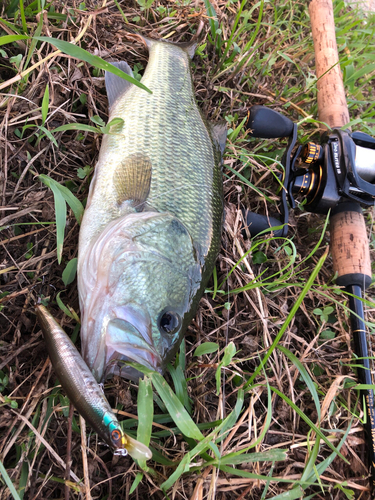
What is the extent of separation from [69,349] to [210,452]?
37.7 inches

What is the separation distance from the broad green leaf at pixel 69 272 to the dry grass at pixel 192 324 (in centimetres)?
11

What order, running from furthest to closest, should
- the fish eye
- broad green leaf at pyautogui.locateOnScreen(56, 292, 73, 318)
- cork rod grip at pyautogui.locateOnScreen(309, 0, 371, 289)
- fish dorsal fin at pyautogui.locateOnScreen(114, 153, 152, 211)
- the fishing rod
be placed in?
cork rod grip at pyautogui.locateOnScreen(309, 0, 371, 289), the fishing rod, fish dorsal fin at pyautogui.locateOnScreen(114, 153, 152, 211), broad green leaf at pyautogui.locateOnScreen(56, 292, 73, 318), the fish eye

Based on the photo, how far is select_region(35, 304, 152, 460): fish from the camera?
1294mm

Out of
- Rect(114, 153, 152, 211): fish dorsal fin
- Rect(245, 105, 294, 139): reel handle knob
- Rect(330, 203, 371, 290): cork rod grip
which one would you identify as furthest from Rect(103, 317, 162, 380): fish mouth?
Rect(245, 105, 294, 139): reel handle knob

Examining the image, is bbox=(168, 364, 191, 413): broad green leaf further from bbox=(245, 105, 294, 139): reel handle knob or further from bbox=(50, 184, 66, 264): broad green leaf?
bbox=(245, 105, 294, 139): reel handle knob

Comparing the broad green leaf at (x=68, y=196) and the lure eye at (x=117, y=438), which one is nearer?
the lure eye at (x=117, y=438)

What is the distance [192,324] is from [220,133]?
4.84 ft

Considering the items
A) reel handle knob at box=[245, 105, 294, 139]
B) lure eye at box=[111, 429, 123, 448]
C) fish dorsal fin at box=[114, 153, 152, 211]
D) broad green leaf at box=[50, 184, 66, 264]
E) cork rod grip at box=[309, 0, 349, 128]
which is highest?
cork rod grip at box=[309, 0, 349, 128]

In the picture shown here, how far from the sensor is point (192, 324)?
218 cm

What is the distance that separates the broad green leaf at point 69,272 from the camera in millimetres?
1902

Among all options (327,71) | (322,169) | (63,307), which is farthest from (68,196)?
(327,71)

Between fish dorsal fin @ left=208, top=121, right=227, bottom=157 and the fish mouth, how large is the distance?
1555mm

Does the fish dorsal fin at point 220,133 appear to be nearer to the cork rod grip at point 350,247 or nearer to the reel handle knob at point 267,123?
the reel handle knob at point 267,123

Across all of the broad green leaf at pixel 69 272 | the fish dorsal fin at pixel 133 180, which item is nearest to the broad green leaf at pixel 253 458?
the broad green leaf at pixel 69 272
